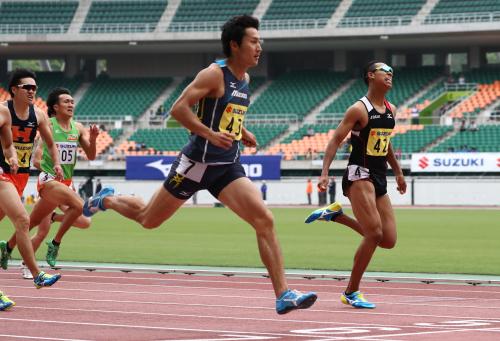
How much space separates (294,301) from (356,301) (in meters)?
1.95

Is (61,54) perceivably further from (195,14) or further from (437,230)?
(437,230)

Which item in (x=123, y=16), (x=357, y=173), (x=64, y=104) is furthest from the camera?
(x=123, y=16)

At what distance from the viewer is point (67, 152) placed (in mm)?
14930

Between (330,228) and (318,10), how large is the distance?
108 feet

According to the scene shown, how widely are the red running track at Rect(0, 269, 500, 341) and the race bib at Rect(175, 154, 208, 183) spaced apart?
1.19m

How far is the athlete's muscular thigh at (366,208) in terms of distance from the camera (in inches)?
434

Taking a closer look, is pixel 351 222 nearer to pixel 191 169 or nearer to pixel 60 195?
pixel 191 169

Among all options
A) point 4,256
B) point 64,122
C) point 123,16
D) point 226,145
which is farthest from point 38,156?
point 123,16

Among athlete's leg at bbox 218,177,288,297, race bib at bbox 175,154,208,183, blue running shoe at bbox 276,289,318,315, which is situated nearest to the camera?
blue running shoe at bbox 276,289,318,315

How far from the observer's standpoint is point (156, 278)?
47.9ft

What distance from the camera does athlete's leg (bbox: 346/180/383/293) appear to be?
11031mm

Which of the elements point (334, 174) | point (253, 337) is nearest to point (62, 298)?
point (253, 337)

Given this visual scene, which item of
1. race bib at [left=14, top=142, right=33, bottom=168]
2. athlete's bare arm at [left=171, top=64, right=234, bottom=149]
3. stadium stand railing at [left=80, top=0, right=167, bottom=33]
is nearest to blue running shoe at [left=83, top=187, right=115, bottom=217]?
race bib at [left=14, top=142, right=33, bottom=168]

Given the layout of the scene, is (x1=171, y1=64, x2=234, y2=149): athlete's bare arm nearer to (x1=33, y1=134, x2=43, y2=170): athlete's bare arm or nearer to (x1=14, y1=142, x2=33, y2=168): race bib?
(x1=14, y1=142, x2=33, y2=168): race bib
